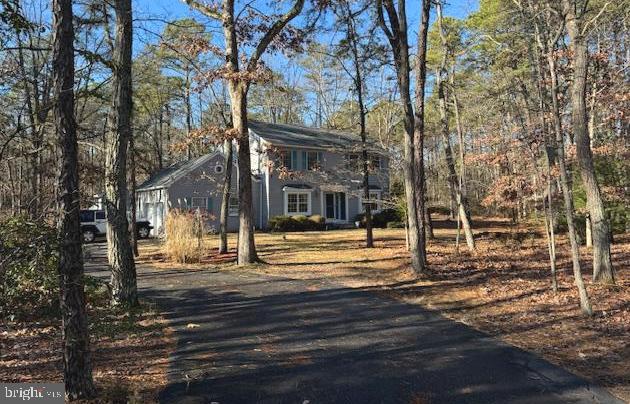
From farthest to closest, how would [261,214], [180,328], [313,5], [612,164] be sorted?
[261,214]
[612,164]
[313,5]
[180,328]

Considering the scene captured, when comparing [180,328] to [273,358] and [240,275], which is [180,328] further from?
[240,275]

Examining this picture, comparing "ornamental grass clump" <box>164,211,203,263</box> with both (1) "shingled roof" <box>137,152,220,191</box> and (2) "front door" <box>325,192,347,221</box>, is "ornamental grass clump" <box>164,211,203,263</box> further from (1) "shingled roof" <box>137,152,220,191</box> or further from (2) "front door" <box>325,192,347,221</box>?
(2) "front door" <box>325,192,347,221</box>

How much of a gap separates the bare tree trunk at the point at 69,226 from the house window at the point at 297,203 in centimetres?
2603

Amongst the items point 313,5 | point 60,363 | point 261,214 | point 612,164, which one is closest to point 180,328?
point 60,363

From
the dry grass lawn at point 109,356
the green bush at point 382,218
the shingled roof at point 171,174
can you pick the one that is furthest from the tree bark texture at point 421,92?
the shingled roof at point 171,174

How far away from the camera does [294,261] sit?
49.1 ft

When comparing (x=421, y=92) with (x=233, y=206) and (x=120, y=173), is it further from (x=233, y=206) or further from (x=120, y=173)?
(x=233, y=206)

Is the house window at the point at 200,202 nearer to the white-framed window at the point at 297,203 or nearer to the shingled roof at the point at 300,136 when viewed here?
the white-framed window at the point at 297,203

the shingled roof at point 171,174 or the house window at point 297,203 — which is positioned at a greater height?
the shingled roof at point 171,174

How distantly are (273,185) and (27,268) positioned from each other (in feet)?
85.7

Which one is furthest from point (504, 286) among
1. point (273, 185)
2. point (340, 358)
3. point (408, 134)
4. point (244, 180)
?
point (273, 185)

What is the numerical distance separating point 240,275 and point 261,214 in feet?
57.2

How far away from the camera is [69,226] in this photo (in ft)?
12.8

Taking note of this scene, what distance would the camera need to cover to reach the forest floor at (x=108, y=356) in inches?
179
